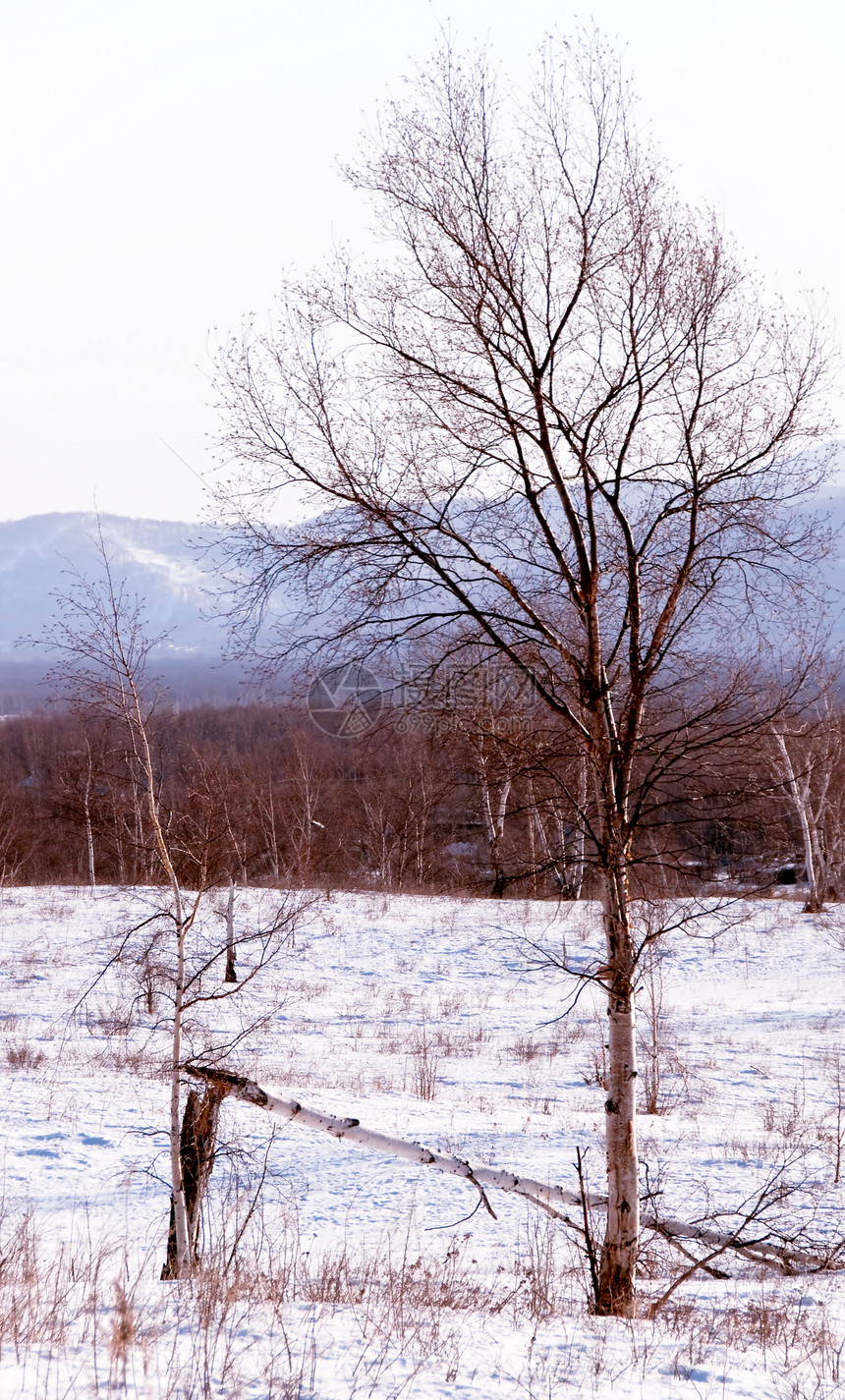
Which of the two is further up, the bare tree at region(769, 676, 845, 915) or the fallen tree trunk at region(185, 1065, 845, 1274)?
the bare tree at region(769, 676, 845, 915)

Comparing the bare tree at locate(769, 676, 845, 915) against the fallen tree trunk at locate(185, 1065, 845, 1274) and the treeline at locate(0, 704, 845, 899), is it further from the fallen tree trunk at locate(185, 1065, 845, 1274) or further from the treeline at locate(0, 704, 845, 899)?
the fallen tree trunk at locate(185, 1065, 845, 1274)

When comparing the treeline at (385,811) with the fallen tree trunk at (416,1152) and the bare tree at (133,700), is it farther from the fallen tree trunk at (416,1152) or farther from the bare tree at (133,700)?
the fallen tree trunk at (416,1152)

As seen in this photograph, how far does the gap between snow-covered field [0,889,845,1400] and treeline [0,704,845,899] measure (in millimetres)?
1044

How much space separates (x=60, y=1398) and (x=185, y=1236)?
2.73m

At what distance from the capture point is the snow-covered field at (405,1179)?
4.02 metres

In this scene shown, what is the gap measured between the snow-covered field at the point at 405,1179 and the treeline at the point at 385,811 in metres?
1.04

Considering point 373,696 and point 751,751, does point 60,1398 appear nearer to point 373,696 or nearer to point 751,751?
point 373,696

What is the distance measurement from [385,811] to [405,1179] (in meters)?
30.0

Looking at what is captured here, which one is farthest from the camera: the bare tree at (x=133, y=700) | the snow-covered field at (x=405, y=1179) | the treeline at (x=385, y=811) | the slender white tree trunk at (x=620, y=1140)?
the treeline at (x=385, y=811)

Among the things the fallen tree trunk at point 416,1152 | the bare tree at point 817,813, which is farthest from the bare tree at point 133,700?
the bare tree at point 817,813

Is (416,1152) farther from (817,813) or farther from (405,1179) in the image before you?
(817,813)

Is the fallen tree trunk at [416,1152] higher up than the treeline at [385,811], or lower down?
lower down

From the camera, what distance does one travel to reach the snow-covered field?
402 centimetres

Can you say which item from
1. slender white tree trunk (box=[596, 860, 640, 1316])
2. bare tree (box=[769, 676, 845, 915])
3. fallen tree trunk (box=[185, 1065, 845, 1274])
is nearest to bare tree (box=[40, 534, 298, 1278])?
fallen tree trunk (box=[185, 1065, 845, 1274])
